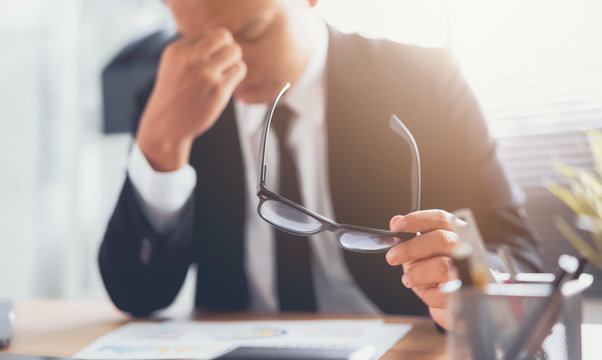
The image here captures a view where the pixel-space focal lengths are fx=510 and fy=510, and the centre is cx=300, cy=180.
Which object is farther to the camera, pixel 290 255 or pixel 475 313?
pixel 290 255

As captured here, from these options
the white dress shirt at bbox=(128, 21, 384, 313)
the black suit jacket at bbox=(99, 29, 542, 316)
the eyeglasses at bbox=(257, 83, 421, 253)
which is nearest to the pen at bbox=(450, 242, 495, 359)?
the eyeglasses at bbox=(257, 83, 421, 253)

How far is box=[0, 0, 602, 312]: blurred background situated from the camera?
40.0 inches

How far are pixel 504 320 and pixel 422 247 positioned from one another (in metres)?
0.19

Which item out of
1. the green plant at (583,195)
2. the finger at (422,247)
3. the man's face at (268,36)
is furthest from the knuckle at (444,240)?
the man's face at (268,36)

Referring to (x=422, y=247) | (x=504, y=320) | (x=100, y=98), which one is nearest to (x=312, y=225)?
(x=422, y=247)

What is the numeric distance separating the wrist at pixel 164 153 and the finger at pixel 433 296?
593 mm

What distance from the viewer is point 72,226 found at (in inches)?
55.4

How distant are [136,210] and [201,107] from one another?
0.25 m

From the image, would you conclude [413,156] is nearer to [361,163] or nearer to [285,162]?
[361,163]

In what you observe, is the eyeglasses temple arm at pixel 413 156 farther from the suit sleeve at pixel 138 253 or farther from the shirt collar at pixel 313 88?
the suit sleeve at pixel 138 253

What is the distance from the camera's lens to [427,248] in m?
0.60

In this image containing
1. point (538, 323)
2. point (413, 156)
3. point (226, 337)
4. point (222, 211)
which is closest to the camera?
point (538, 323)

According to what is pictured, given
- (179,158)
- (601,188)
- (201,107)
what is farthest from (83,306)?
(601,188)

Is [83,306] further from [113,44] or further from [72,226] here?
[113,44]
